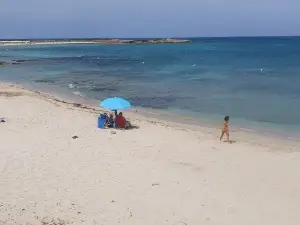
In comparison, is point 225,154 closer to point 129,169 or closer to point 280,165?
point 280,165

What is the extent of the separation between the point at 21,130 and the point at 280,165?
994cm

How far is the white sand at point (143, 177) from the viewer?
9047mm

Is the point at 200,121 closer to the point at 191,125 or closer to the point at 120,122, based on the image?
the point at 191,125

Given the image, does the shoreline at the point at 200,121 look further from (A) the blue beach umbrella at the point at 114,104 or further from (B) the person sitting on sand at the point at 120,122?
(A) the blue beach umbrella at the point at 114,104

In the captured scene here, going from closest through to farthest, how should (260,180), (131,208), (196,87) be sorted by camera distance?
(131,208) → (260,180) → (196,87)

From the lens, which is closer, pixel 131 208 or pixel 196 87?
pixel 131 208

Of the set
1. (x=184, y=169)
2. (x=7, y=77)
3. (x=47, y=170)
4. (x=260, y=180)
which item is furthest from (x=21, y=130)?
(x=7, y=77)

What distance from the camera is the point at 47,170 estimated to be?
11.6 m

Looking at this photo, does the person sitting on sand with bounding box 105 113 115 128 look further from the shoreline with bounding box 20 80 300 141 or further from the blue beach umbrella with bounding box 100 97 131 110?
the shoreline with bounding box 20 80 300 141

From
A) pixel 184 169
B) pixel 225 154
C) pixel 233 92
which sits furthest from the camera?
pixel 233 92

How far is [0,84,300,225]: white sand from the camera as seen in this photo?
9047 millimetres

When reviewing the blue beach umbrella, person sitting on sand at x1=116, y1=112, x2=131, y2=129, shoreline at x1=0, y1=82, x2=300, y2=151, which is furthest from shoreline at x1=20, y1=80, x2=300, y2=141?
the blue beach umbrella

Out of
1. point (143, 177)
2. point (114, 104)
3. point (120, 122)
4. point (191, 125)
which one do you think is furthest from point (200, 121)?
point (143, 177)

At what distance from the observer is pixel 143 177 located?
11.3m
